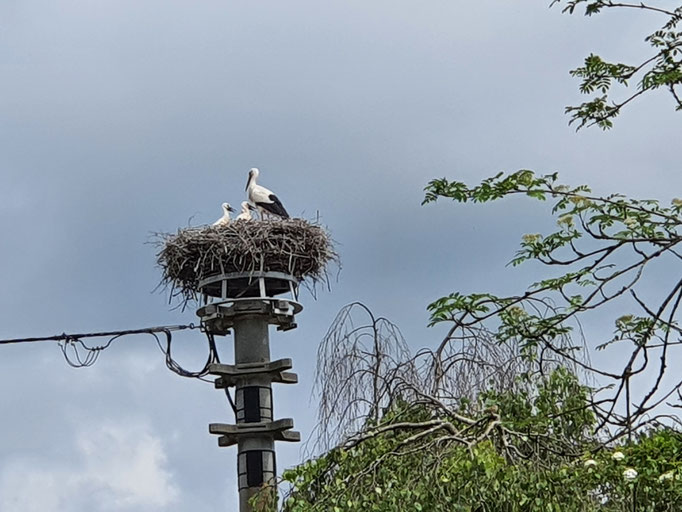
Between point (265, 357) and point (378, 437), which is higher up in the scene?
point (265, 357)

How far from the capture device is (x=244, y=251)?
11.2 m

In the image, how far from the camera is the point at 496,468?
665 cm

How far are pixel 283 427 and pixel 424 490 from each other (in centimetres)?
412

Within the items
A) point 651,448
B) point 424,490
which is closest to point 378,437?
point 424,490

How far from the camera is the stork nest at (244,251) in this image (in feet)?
37.1

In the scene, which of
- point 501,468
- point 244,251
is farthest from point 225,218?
point 501,468

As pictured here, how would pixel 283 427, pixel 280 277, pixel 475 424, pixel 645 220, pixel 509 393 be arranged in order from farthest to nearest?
pixel 280 277 → pixel 283 427 → pixel 509 393 → pixel 475 424 → pixel 645 220

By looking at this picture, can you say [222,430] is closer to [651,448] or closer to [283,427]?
[283,427]

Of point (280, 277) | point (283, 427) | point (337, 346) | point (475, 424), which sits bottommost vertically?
point (475, 424)

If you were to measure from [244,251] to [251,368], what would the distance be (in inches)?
36.6

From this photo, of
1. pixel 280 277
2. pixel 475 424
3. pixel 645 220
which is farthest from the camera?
pixel 280 277

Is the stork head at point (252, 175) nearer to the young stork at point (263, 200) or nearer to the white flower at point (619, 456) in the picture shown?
the young stork at point (263, 200)

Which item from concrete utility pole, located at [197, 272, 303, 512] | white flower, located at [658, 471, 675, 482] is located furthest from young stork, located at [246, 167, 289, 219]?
white flower, located at [658, 471, 675, 482]

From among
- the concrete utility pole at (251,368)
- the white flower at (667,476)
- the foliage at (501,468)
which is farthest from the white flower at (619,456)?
the concrete utility pole at (251,368)
